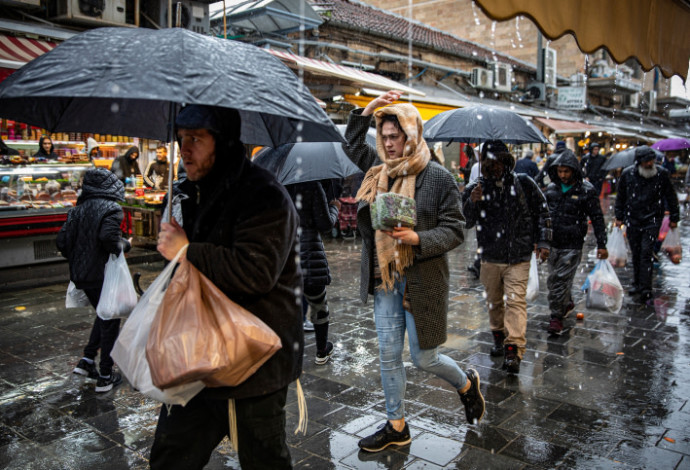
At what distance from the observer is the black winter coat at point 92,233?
15.5ft

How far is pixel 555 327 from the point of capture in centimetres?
624

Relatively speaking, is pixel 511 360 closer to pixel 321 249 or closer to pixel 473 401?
pixel 473 401

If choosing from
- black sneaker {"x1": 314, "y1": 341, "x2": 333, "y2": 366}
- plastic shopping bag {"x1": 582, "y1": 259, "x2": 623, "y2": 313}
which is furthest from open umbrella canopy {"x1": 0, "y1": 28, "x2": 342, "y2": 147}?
plastic shopping bag {"x1": 582, "y1": 259, "x2": 623, "y2": 313}

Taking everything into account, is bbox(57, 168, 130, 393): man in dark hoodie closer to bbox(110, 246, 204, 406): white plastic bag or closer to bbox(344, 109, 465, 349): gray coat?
bbox(344, 109, 465, 349): gray coat

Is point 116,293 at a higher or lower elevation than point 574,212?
lower

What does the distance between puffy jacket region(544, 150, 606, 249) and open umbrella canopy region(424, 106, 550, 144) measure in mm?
633

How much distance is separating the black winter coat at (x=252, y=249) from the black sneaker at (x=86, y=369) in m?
3.04

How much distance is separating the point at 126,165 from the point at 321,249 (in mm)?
8166

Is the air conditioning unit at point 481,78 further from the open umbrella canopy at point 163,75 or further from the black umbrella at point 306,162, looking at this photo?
the open umbrella canopy at point 163,75

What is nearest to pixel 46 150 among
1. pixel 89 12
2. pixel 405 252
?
pixel 89 12

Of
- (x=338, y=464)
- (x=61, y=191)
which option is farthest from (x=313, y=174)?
(x=61, y=191)

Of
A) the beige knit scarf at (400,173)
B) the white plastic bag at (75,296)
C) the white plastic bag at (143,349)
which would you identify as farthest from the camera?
the white plastic bag at (75,296)

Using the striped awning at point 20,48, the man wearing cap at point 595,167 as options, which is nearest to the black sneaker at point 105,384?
the striped awning at point 20,48

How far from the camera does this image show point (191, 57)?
2.07m
